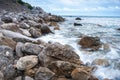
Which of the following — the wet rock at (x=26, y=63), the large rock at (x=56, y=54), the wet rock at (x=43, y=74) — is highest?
the large rock at (x=56, y=54)

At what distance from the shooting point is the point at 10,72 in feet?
24.9

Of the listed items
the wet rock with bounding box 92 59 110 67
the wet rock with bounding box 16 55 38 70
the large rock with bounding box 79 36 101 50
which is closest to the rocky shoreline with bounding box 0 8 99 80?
the wet rock with bounding box 16 55 38 70

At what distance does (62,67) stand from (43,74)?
0.80 meters

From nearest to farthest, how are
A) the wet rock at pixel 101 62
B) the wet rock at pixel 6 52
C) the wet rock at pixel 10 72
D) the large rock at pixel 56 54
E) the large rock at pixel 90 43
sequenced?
the wet rock at pixel 10 72 < the wet rock at pixel 6 52 < the large rock at pixel 56 54 < the wet rock at pixel 101 62 < the large rock at pixel 90 43

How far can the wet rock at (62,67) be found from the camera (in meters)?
7.96

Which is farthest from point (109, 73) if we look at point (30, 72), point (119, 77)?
point (30, 72)

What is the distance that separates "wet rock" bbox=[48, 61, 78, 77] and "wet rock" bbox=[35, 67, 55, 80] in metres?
0.37

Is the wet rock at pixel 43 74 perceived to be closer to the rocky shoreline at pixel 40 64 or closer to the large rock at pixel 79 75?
the rocky shoreline at pixel 40 64

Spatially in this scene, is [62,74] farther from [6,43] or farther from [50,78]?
[6,43]

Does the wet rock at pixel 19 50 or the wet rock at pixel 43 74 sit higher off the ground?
the wet rock at pixel 19 50

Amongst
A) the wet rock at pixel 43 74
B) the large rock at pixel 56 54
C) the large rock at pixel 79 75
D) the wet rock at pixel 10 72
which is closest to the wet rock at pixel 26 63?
the wet rock at pixel 10 72

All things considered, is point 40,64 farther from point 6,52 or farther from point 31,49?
point 6,52

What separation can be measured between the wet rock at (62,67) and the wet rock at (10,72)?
4.18 ft

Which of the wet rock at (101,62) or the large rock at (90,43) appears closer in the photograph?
the wet rock at (101,62)
